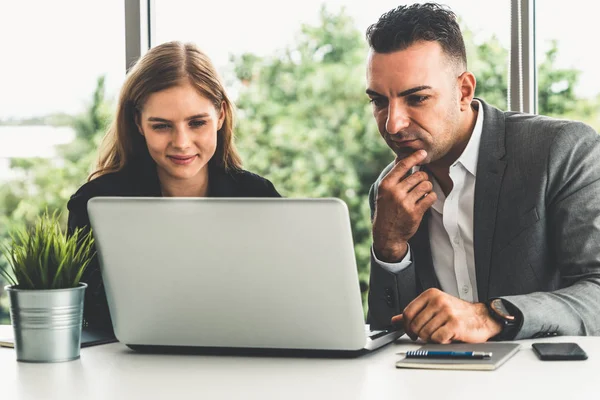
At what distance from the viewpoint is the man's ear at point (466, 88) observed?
2.12 m

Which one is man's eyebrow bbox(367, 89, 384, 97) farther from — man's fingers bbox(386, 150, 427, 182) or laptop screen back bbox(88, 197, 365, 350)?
laptop screen back bbox(88, 197, 365, 350)

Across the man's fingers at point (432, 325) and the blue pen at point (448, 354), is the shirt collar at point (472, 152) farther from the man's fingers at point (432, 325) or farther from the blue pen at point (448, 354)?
the blue pen at point (448, 354)

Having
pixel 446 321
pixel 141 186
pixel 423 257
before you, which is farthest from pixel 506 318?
pixel 141 186

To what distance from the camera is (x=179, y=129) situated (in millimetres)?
2191

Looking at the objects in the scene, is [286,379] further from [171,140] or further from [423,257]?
[171,140]

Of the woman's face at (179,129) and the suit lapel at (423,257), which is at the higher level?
the woman's face at (179,129)

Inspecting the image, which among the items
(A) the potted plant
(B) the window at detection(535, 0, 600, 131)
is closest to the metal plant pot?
(A) the potted plant

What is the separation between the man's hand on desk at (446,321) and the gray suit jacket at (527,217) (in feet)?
1.34

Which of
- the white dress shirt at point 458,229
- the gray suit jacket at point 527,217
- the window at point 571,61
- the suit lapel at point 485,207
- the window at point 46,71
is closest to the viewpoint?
the gray suit jacket at point 527,217

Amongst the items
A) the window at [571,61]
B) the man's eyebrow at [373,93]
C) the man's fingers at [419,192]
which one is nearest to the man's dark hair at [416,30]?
the man's eyebrow at [373,93]

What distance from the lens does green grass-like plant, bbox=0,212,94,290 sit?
4.60 ft

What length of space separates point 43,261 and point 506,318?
84cm

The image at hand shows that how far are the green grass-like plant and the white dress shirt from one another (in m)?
1.02

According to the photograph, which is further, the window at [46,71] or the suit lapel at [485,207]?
the window at [46,71]
